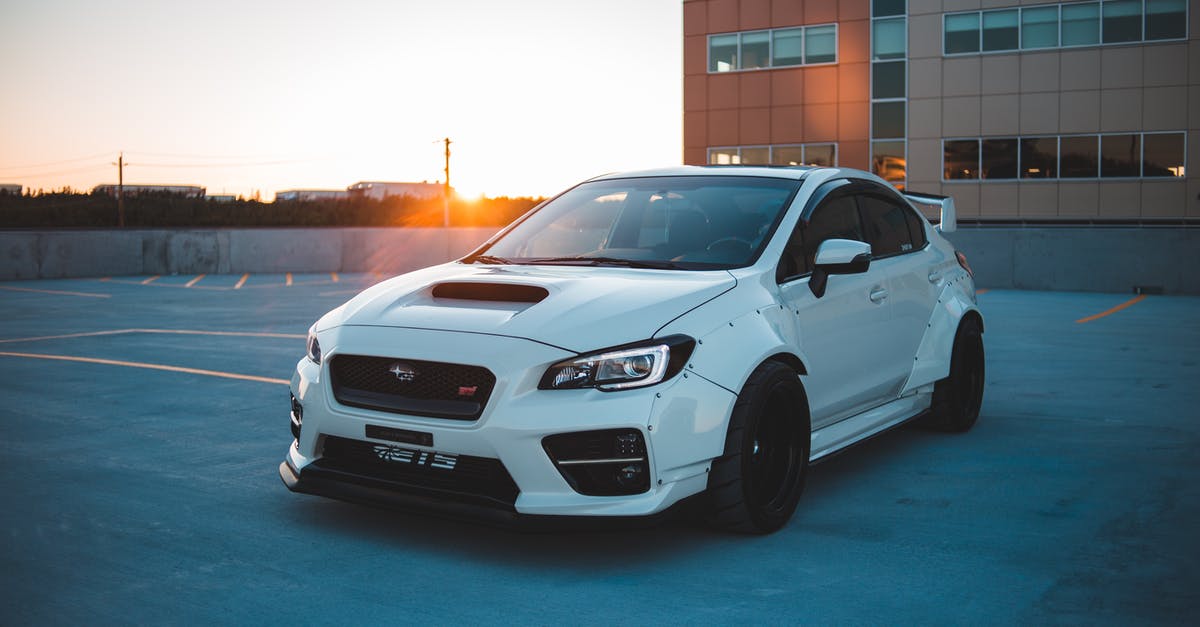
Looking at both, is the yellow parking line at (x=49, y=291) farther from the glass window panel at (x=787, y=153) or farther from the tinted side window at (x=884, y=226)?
the glass window panel at (x=787, y=153)

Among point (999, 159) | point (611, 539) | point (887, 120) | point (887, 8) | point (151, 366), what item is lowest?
point (611, 539)

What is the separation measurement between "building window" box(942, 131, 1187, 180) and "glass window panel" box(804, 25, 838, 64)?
4842 millimetres

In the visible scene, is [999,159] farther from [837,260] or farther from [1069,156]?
[837,260]

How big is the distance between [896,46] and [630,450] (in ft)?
116

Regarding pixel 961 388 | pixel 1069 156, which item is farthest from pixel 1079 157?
pixel 961 388

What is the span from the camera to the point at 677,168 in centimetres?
626

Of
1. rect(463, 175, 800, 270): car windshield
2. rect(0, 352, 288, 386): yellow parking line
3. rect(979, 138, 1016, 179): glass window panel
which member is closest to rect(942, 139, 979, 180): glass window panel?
rect(979, 138, 1016, 179): glass window panel

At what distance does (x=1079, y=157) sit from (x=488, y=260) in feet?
110

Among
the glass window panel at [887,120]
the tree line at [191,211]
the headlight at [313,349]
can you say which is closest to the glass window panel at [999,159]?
the glass window panel at [887,120]

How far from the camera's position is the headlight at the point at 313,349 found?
4.82m

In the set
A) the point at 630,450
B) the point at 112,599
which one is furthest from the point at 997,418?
the point at 112,599

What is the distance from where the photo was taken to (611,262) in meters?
5.35

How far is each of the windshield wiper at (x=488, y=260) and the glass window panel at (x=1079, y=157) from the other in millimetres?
33202

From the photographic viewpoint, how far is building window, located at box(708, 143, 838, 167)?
1483 inches
